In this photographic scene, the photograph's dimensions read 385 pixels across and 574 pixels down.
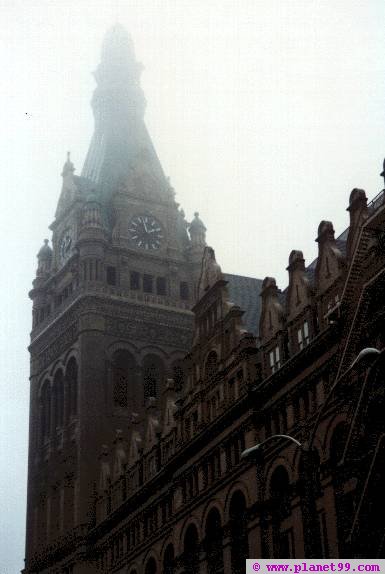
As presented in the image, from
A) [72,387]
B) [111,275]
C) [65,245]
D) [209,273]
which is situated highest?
[65,245]

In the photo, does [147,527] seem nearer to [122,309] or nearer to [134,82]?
[122,309]

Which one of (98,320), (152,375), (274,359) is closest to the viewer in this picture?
(274,359)

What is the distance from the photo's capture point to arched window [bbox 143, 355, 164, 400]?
105m

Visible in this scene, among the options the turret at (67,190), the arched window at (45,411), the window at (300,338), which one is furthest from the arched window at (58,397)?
the window at (300,338)

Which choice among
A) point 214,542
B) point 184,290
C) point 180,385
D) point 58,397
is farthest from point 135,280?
point 214,542

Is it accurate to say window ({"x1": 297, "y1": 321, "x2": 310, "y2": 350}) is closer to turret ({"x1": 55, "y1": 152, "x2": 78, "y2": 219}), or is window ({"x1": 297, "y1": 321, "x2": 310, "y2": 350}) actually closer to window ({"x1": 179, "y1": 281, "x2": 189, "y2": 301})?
window ({"x1": 179, "y1": 281, "x2": 189, "y2": 301})

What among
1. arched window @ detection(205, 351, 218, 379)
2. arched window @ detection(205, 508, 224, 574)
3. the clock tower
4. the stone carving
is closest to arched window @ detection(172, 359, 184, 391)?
the clock tower

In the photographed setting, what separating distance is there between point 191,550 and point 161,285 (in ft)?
145

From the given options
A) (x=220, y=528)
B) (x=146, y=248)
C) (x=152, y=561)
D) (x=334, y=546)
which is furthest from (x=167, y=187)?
(x=334, y=546)

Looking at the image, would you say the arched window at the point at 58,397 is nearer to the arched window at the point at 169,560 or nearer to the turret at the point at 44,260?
the turret at the point at 44,260

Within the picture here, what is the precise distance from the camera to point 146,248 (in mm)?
112312

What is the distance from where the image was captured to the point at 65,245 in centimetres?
11519

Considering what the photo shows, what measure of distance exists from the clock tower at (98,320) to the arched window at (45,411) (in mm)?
116

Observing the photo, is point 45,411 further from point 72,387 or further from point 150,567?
point 150,567
